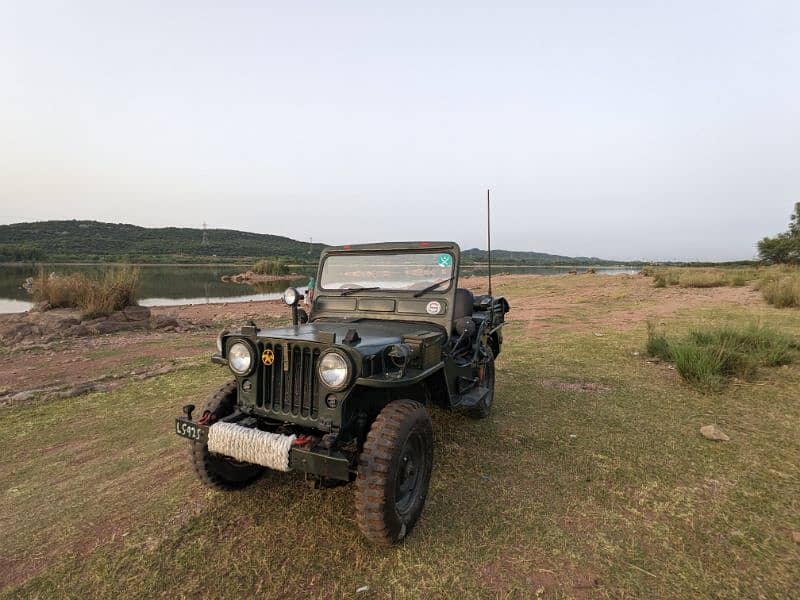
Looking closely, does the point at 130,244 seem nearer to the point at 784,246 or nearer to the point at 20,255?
the point at 20,255

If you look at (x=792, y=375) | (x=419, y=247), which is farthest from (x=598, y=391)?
(x=419, y=247)

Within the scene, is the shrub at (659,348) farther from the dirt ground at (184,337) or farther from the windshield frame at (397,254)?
the windshield frame at (397,254)

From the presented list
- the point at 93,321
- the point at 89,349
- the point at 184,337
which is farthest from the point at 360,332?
the point at 93,321

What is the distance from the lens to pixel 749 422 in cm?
441

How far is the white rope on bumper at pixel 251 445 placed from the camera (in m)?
2.49

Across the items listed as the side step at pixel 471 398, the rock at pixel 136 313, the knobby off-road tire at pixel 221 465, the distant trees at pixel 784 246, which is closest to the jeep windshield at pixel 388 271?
the side step at pixel 471 398

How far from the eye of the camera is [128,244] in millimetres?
83438

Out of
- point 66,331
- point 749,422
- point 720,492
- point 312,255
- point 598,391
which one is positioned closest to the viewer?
point 720,492

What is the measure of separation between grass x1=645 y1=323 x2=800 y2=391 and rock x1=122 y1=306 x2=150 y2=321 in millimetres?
13093

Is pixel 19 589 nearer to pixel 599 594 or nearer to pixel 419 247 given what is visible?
pixel 599 594

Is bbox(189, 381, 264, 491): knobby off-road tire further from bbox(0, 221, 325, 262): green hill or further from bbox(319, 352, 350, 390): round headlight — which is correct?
bbox(0, 221, 325, 262): green hill

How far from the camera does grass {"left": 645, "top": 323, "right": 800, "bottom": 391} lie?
18.4 feet

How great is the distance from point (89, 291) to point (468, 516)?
43.5 feet

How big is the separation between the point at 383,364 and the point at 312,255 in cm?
9696
